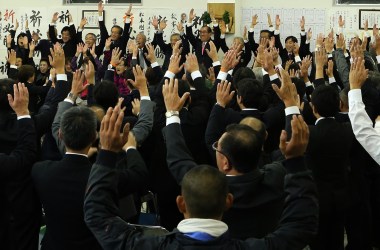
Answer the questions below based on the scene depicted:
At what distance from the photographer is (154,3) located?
28.6ft

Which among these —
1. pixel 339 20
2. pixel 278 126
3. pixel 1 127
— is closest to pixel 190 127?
pixel 278 126

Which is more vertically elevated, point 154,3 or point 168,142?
point 154,3

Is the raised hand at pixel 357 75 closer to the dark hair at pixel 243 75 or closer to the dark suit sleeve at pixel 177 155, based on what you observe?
the dark suit sleeve at pixel 177 155

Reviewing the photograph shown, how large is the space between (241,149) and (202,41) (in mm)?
5940

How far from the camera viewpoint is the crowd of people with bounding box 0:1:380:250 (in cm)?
158

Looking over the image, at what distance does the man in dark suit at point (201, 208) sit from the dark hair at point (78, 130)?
1.36 feet

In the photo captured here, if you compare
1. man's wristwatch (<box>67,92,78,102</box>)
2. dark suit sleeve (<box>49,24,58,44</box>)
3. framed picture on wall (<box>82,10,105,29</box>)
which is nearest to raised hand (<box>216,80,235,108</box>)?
man's wristwatch (<box>67,92,78,102</box>)

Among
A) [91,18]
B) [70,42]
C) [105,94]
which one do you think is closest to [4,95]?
[105,94]

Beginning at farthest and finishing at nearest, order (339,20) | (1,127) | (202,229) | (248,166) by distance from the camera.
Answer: (339,20) < (1,127) < (248,166) < (202,229)

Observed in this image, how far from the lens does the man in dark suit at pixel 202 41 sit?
24.7 ft

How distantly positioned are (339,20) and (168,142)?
6.49 meters

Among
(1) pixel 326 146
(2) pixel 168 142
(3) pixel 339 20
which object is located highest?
(3) pixel 339 20

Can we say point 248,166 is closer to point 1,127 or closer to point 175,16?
point 1,127

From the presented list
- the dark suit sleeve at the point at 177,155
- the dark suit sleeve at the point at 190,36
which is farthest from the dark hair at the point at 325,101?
the dark suit sleeve at the point at 190,36
